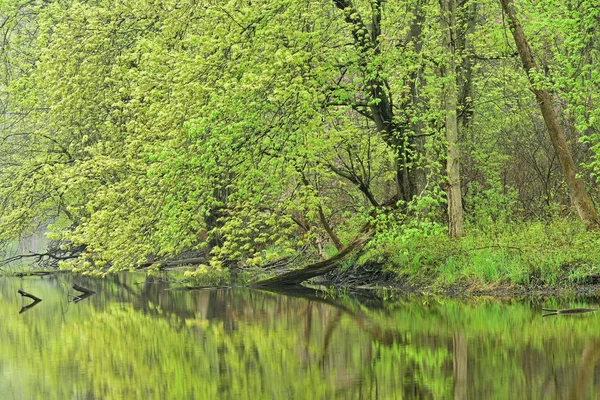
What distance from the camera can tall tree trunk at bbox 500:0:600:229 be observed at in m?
19.5

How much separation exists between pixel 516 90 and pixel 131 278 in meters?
15.5

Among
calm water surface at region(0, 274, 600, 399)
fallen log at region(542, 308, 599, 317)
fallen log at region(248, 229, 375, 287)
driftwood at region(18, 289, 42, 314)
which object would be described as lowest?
calm water surface at region(0, 274, 600, 399)

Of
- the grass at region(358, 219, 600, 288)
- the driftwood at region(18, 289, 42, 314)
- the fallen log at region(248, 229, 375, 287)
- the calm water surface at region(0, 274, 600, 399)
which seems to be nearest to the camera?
the calm water surface at region(0, 274, 600, 399)

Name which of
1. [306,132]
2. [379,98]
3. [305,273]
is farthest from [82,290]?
[379,98]

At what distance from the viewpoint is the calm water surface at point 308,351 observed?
1070cm

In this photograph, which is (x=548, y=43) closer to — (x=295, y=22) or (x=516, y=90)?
(x=516, y=90)

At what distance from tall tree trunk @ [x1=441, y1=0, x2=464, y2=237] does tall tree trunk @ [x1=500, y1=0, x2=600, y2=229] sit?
1.37 m

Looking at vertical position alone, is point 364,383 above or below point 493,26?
below

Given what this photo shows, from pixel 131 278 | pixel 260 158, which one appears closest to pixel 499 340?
pixel 260 158

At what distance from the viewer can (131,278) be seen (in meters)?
33.6

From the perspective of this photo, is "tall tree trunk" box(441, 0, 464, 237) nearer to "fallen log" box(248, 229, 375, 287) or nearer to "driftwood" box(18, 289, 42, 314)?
"fallen log" box(248, 229, 375, 287)

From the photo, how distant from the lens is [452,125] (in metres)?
21.0

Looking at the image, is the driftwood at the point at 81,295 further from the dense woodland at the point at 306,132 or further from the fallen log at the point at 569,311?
the fallen log at the point at 569,311

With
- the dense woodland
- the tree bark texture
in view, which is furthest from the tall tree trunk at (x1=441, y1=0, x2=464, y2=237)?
the tree bark texture
